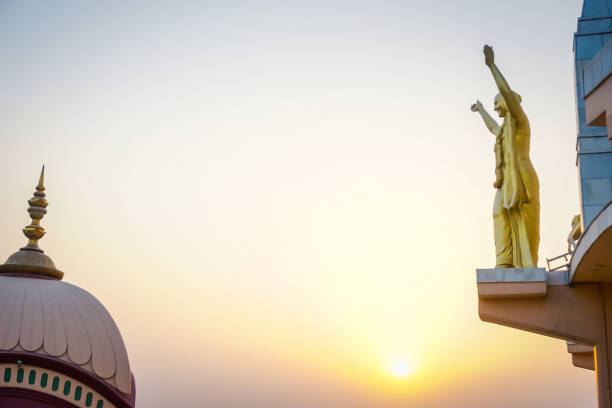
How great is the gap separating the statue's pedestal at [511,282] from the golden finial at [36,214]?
1162cm

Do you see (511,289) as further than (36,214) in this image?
No

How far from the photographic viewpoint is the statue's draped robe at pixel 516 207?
14.9m

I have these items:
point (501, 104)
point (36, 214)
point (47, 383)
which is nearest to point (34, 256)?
point (36, 214)

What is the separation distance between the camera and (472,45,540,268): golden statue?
15.0 metres

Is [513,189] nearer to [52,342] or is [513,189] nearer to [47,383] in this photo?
Result: [47,383]

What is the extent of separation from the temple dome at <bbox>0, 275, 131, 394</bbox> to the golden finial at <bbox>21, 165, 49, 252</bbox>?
130cm

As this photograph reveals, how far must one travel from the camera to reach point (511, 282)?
47.2 ft

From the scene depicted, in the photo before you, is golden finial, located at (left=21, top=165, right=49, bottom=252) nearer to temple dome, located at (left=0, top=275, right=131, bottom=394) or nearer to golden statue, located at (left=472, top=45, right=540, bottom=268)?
temple dome, located at (left=0, top=275, right=131, bottom=394)

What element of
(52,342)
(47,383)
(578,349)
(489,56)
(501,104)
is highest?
(489,56)

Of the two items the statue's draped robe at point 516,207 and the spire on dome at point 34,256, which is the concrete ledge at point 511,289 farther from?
the spire on dome at point 34,256

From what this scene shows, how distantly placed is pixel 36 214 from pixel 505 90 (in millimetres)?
12467

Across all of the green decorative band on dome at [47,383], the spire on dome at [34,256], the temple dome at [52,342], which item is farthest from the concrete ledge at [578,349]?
the spire on dome at [34,256]

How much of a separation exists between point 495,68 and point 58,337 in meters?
10.7

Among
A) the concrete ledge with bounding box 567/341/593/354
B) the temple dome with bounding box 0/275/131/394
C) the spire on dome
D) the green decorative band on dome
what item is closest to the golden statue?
the concrete ledge with bounding box 567/341/593/354
